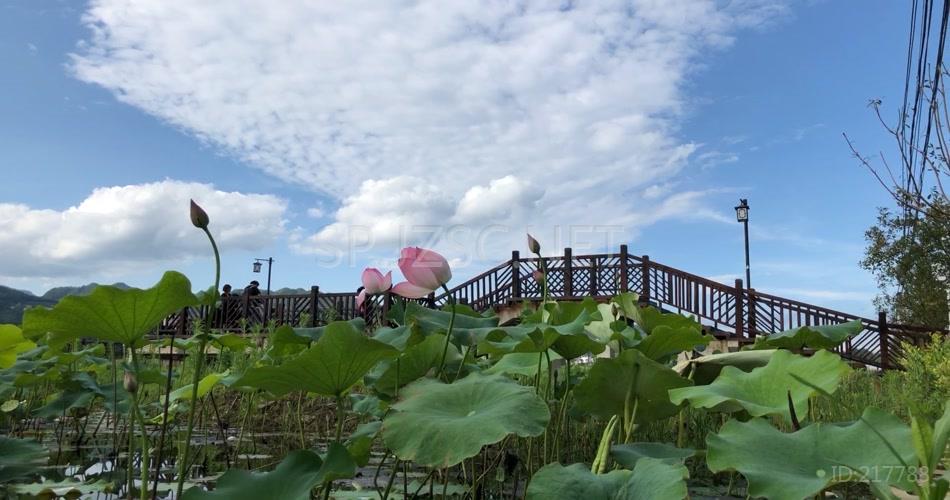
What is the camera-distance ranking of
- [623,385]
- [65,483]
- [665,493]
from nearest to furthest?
1. [665,493]
2. [623,385]
3. [65,483]

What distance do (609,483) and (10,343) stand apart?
6.21 feet

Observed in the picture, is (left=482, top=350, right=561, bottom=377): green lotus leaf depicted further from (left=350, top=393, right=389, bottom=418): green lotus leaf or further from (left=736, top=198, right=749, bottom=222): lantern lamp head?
(left=736, top=198, right=749, bottom=222): lantern lamp head

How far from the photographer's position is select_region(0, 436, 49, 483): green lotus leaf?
129 cm

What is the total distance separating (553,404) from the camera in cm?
208

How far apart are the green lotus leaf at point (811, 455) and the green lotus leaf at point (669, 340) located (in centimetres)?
54

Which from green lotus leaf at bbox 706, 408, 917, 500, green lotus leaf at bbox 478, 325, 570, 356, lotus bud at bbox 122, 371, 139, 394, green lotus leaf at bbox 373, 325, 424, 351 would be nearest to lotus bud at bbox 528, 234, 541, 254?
green lotus leaf at bbox 478, 325, 570, 356

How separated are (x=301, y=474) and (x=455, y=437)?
0.27 m

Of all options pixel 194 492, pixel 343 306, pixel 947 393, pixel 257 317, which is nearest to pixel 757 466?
pixel 194 492

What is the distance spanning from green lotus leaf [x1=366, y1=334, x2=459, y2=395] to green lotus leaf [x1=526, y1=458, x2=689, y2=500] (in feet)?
2.01

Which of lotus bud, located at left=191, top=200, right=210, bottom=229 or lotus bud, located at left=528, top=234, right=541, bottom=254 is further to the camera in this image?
lotus bud, located at left=528, top=234, right=541, bottom=254

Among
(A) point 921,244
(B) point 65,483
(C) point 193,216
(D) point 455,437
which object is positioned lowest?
(B) point 65,483

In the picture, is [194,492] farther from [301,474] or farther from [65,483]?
[65,483]

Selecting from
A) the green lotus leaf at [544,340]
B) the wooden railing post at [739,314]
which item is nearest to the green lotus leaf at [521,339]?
the green lotus leaf at [544,340]

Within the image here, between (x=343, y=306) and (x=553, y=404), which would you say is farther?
(x=343, y=306)
